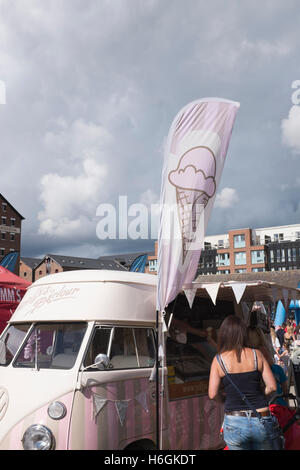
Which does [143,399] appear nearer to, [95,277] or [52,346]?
[52,346]

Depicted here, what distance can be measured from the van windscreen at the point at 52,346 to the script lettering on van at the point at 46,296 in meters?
0.30

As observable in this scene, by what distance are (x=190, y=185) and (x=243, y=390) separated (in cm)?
237

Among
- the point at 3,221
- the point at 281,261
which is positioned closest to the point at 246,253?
the point at 281,261

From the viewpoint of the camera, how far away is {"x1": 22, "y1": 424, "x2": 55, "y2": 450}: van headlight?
13.1ft

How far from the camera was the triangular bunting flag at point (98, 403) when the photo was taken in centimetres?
434

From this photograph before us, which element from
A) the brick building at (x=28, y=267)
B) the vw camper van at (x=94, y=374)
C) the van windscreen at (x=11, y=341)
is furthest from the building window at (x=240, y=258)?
the van windscreen at (x=11, y=341)

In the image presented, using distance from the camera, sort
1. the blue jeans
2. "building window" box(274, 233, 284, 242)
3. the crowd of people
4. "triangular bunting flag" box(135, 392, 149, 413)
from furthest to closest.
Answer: "building window" box(274, 233, 284, 242)
the crowd of people
"triangular bunting flag" box(135, 392, 149, 413)
the blue jeans

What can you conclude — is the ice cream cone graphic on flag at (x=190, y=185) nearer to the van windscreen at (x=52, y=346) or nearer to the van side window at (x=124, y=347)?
the van side window at (x=124, y=347)

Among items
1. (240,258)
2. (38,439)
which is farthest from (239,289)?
(240,258)

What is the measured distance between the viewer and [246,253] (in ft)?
285

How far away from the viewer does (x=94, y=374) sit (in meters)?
4.46

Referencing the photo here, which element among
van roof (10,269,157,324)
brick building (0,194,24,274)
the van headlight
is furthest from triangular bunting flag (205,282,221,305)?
brick building (0,194,24,274)

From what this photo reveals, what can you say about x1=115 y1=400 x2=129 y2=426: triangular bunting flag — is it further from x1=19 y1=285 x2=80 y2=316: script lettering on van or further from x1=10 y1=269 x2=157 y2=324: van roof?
x1=19 y1=285 x2=80 y2=316: script lettering on van
